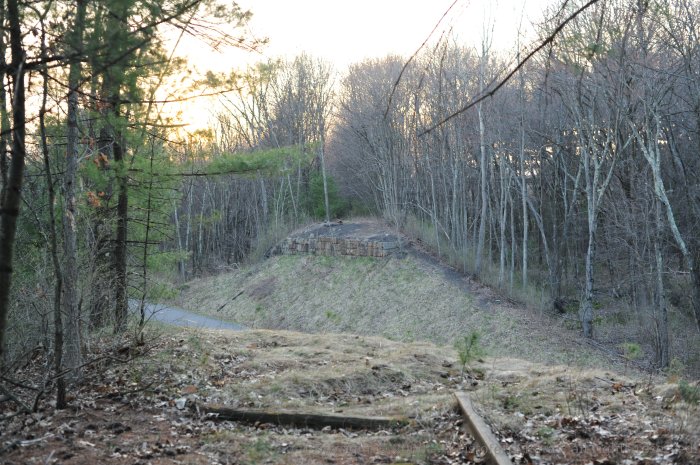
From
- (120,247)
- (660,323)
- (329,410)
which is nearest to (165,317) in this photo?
(120,247)

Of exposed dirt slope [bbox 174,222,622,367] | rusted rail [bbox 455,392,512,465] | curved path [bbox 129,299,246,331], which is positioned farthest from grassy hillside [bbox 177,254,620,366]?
rusted rail [bbox 455,392,512,465]

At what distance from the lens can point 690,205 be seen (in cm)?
2100

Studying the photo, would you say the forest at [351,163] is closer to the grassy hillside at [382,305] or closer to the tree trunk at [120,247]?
the tree trunk at [120,247]

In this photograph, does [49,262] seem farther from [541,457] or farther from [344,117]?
[344,117]

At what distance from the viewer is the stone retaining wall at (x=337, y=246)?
29.8m

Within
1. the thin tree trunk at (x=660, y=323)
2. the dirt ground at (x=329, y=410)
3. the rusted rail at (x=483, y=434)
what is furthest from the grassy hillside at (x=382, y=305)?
the rusted rail at (x=483, y=434)

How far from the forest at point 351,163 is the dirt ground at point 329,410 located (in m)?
0.58

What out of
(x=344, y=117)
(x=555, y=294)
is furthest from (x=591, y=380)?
(x=344, y=117)

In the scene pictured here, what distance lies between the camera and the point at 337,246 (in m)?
31.8

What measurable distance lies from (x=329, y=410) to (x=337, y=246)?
24.5 m

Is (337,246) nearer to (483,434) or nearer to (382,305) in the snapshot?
(382,305)

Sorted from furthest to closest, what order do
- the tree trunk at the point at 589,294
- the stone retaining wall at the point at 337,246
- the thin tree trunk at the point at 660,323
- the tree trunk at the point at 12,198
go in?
the stone retaining wall at the point at 337,246 → the tree trunk at the point at 589,294 → the thin tree trunk at the point at 660,323 → the tree trunk at the point at 12,198

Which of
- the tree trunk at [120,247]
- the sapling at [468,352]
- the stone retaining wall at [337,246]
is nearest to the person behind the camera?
the sapling at [468,352]

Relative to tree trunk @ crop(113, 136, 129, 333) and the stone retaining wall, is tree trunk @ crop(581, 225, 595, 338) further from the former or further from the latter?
tree trunk @ crop(113, 136, 129, 333)
